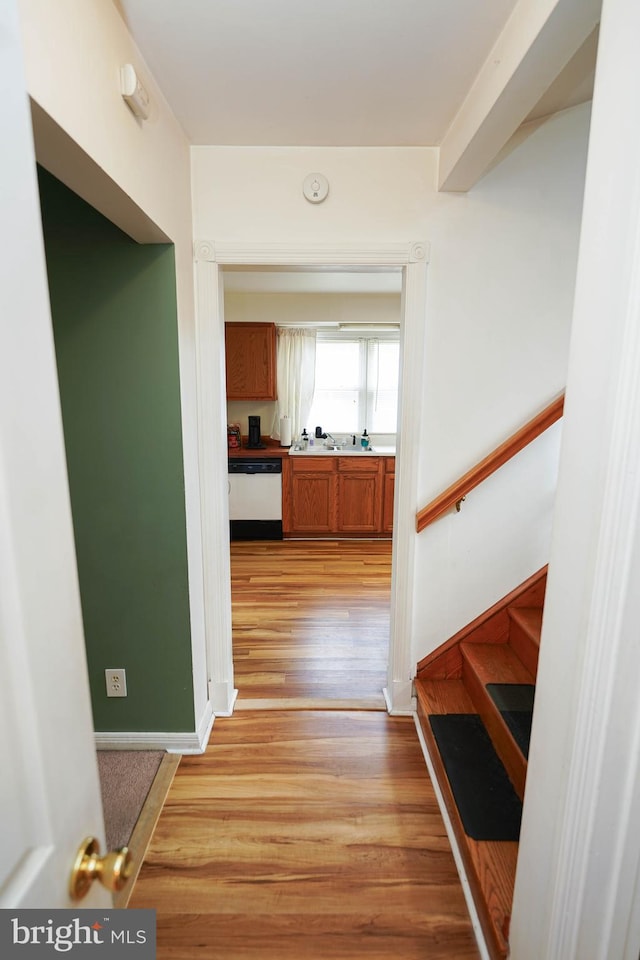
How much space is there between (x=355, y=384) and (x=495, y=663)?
12.2ft

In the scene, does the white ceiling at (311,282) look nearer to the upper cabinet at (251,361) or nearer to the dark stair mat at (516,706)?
the upper cabinet at (251,361)

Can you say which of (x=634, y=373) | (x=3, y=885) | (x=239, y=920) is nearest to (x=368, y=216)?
(x=634, y=373)

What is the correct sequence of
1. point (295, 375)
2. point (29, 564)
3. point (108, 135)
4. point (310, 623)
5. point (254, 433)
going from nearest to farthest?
point (29, 564), point (108, 135), point (310, 623), point (254, 433), point (295, 375)

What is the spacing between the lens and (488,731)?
1.80 metres

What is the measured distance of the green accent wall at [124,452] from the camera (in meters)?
1.61

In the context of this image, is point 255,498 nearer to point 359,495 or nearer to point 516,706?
point 359,495

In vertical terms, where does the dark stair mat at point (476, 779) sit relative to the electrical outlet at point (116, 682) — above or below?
below

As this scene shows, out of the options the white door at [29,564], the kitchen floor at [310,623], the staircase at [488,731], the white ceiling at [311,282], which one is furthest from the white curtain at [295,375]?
the white door at [29,564]

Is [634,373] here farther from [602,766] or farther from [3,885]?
[3,885]

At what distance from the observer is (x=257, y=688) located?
7.67 ft

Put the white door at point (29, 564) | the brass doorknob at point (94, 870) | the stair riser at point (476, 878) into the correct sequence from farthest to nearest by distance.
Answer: the stair riser at point (476, 878) → the brass doorknob at point (94, 870) → the white door at point (29, 564)

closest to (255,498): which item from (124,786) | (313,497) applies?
(313,497)

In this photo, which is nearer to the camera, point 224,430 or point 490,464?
point 490,464

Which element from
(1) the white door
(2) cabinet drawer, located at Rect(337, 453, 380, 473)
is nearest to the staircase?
(1) the white door
